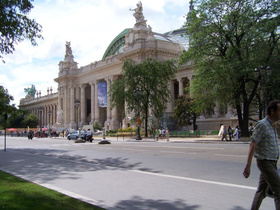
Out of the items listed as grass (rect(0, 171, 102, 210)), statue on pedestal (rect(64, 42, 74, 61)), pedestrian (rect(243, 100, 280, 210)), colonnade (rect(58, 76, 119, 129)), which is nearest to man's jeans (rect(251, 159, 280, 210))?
pedestrian (rect(243, 100, 280, 210))

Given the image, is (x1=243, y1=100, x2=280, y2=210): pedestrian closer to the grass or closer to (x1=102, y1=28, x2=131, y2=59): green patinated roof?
the grass

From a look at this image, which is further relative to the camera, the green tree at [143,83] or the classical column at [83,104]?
the classical column at [83,104]

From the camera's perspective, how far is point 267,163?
197 inches

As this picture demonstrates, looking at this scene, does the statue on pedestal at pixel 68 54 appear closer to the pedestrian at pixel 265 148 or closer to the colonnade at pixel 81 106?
the colonnade at pixel 81 106

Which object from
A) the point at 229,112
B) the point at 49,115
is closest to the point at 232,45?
the point at 229,112

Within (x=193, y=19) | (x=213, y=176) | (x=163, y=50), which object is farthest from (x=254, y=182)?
(x=163, y=50)

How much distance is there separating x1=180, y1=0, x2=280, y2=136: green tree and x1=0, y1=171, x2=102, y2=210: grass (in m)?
23.8

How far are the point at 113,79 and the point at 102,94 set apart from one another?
5.02 meters

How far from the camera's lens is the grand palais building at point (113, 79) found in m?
56.3

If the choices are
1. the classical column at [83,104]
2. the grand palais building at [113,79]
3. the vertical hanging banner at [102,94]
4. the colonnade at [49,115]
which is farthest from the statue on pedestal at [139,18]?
the colonnade at [49,115]

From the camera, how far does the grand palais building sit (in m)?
56.3

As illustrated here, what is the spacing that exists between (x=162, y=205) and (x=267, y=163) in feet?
8.32

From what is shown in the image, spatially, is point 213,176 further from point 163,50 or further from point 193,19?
point 163,50

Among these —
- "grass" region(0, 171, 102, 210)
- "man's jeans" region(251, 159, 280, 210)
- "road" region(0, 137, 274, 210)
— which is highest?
"man's jeans" region(251, 159, 280, 210)
